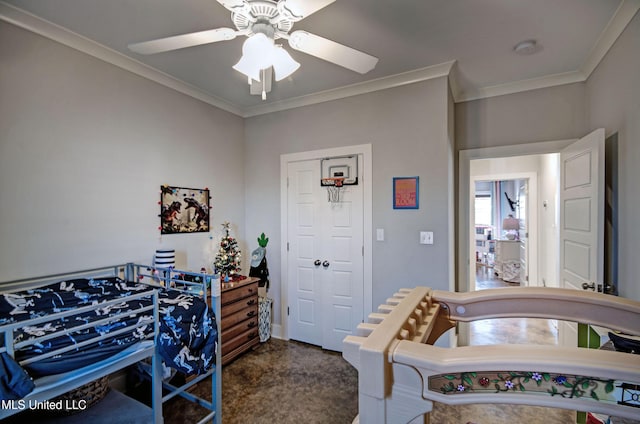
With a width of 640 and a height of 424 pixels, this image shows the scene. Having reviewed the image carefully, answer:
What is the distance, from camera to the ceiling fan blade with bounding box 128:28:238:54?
150cm

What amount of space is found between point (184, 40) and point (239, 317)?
2.36 metres

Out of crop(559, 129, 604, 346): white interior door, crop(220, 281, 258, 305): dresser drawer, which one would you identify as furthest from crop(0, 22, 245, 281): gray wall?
crop(559, 129, 604, 346): white interior door

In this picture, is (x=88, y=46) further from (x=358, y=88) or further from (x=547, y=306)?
(x=547, y=306)

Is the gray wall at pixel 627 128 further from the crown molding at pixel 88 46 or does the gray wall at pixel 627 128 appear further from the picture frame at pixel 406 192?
the crown molding at pixel 88 46

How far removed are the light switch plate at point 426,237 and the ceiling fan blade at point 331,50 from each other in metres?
1.55

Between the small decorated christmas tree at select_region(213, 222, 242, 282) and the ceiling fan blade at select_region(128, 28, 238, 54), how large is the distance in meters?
1.83

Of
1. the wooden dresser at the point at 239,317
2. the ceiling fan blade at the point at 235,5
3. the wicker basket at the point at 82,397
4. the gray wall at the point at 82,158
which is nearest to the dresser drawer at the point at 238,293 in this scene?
the wooden dresser at the point at 239,317

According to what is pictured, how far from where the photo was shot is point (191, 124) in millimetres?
3023

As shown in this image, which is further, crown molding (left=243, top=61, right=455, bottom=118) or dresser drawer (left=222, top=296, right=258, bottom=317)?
dresser drawer (left=222, top=296, right=258, bottom=317)

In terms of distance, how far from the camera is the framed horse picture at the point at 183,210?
8.98 ft

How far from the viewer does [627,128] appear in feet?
6.32

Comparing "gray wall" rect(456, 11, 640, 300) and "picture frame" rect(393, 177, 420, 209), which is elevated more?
"gray wall" rect(456, 11, 640, 300)

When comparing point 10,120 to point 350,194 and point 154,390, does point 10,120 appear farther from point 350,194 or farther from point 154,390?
point 350,194

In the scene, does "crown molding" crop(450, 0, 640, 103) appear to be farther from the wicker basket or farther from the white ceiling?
the wicker basket
